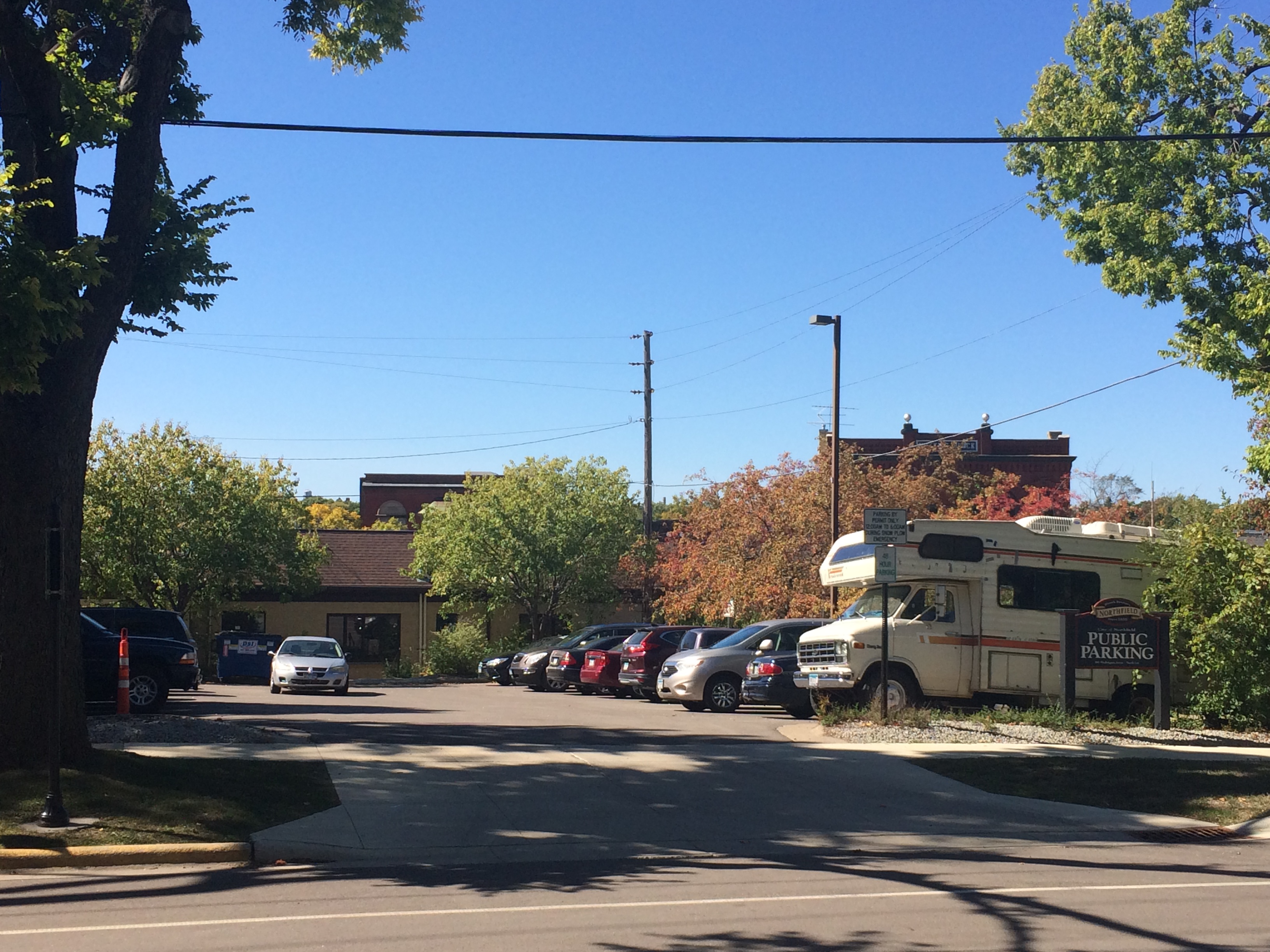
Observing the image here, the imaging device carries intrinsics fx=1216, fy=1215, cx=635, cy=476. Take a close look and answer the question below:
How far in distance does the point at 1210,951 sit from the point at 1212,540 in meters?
13.0

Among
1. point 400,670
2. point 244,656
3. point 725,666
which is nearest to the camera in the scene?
point 725,666

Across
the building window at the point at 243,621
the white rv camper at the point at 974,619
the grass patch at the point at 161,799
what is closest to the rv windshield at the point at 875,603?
the white rv camper at the point at 974,619

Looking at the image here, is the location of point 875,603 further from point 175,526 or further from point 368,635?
point 368,635

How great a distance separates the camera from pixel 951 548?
19.3 m

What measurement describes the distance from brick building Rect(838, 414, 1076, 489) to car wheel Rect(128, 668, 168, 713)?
58.3 metres

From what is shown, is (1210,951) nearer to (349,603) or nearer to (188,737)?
(188,737)

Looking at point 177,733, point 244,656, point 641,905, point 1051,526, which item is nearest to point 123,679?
point 177,733

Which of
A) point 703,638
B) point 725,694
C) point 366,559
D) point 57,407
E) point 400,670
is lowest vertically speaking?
point 400,670

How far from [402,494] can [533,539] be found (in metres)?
48.8

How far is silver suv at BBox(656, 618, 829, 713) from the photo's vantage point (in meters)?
21.8

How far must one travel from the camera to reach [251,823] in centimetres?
1034

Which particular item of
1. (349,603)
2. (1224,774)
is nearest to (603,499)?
(349,603)

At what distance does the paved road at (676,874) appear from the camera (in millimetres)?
7258

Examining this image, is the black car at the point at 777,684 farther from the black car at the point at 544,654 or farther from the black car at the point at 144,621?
the black car at the point at 144,621
